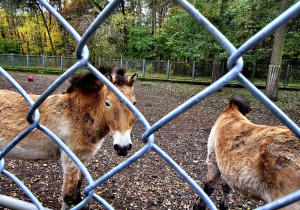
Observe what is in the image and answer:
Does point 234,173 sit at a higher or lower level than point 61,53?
lower

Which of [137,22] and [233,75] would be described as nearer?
[233,75]

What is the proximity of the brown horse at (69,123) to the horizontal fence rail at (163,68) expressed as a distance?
46.0 ft

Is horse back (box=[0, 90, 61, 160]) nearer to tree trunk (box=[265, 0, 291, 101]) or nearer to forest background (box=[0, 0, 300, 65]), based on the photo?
forest background (box=[0, 0, 300, 65])

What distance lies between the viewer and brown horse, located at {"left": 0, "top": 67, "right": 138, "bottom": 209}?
99.3 inches

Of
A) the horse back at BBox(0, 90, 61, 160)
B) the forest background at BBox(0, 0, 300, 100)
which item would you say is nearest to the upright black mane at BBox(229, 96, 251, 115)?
the horse back at BBox(0, 90, 61, 160)

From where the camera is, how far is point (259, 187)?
191cm

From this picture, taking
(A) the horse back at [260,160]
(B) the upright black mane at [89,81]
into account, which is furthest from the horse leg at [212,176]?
(B) the upright black mane at [89,81]

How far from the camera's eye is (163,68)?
18516 millimetres

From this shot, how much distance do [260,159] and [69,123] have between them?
7.99ft

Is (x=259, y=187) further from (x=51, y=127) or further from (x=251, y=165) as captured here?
(x=51, y=127)

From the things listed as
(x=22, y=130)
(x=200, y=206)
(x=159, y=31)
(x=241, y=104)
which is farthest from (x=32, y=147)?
(x=159, y=31)

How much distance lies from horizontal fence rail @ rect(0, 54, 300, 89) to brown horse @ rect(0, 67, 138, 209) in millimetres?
14034

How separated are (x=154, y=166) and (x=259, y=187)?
247cm

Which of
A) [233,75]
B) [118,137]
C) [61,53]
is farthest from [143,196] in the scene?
[61,53]
